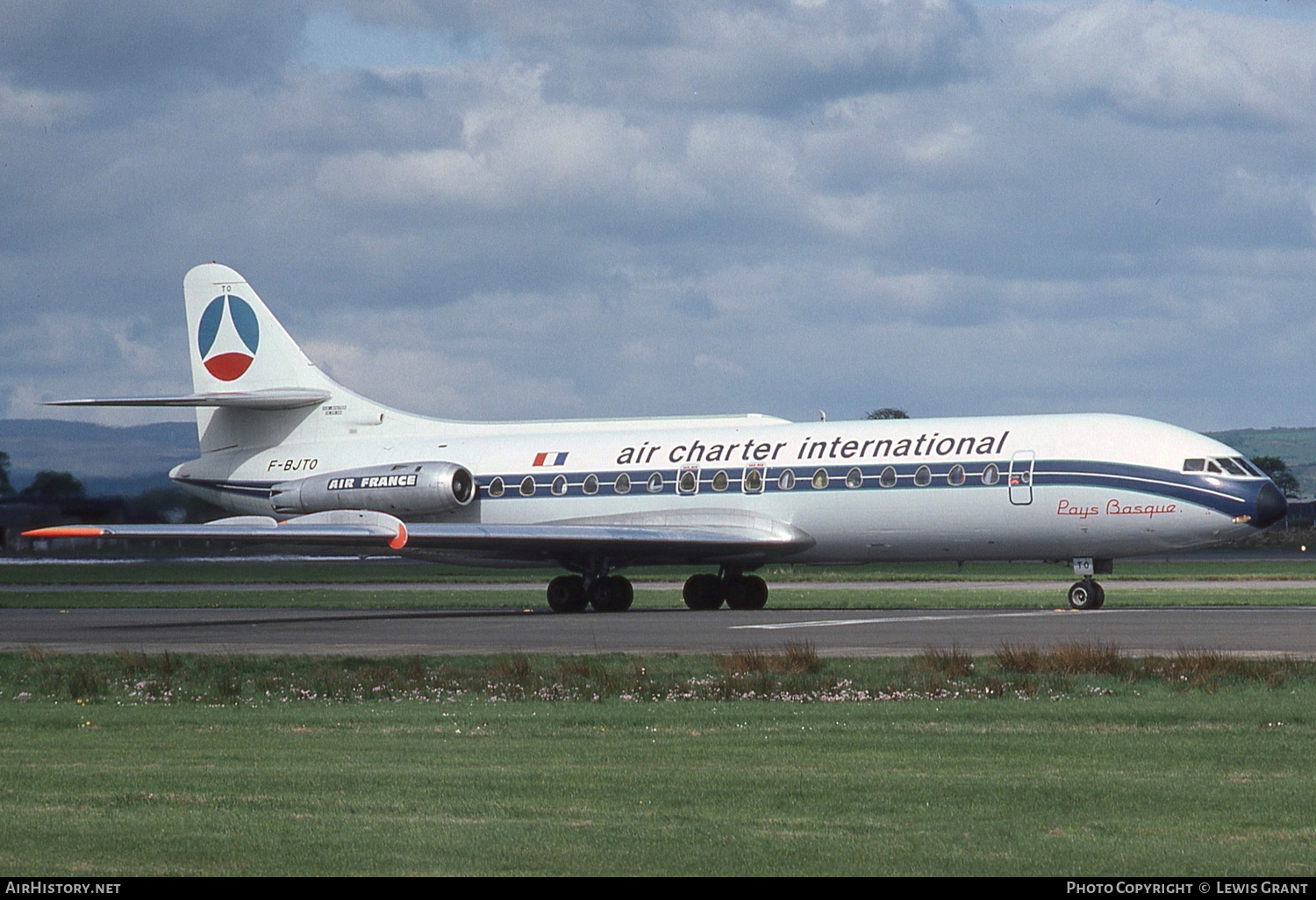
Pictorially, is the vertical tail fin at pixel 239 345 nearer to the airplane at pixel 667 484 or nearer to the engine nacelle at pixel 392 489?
the airplane at pixel 667 484

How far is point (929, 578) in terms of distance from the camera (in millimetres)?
60688

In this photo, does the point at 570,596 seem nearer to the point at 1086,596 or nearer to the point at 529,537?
the point at 529,537

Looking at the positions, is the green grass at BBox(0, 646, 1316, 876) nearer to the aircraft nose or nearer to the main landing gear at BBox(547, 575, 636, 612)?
the aircraft nose

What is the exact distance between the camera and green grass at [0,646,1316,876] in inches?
363

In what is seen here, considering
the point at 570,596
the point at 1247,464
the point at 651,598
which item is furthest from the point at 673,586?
the point at 1247,464

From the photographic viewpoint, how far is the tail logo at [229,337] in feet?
156

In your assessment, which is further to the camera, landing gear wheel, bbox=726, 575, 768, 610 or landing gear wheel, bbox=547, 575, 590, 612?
landing gear wheel, bbox=726, 575, 768, 610

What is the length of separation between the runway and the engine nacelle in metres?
5.01

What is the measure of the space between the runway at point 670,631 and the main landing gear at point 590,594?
1.82 metres

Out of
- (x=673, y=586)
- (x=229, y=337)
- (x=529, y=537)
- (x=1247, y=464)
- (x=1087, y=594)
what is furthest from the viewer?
(x=673, y=586)

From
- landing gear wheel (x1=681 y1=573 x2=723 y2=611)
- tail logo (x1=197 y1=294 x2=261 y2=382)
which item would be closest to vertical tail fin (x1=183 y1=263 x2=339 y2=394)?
tail logo (x1=197 y1=294 x2=261 y2=382)

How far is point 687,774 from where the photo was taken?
12.2m

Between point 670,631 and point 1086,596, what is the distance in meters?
10.1
